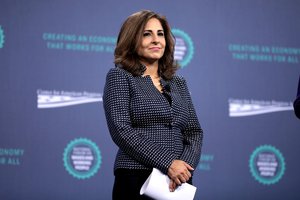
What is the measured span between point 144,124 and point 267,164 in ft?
8.94

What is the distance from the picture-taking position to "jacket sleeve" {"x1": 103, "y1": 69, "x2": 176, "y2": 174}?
215 cm

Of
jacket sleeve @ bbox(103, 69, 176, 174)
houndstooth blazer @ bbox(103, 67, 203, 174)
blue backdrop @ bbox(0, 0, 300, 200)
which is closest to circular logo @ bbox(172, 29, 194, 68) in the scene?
blue backdrop @ bbox(0, 0, 300, 200)

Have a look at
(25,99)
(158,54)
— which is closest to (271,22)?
(25,99)

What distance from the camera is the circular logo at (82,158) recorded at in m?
4.31

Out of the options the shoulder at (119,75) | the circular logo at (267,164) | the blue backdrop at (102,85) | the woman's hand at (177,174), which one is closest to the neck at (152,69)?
the shoulder at (119,75)

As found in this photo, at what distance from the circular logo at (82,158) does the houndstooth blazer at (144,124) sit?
209 centimetres

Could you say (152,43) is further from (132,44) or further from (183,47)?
(183,47)

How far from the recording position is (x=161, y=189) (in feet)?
6.93

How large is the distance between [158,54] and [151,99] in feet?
0.83

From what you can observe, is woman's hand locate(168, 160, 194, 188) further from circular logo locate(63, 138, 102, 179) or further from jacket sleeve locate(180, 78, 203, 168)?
circular logo locate(63, 138, 102, 179)

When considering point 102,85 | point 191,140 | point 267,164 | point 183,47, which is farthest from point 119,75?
point 267,164

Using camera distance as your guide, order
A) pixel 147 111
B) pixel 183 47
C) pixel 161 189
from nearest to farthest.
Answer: pixel 161 189 → pixel 147 111 → pixel 183 47

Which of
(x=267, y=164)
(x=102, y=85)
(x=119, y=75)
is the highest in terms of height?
(x=119, y=75)

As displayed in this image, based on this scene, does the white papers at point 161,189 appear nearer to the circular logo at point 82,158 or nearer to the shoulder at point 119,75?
the shoulder at point 119,75
